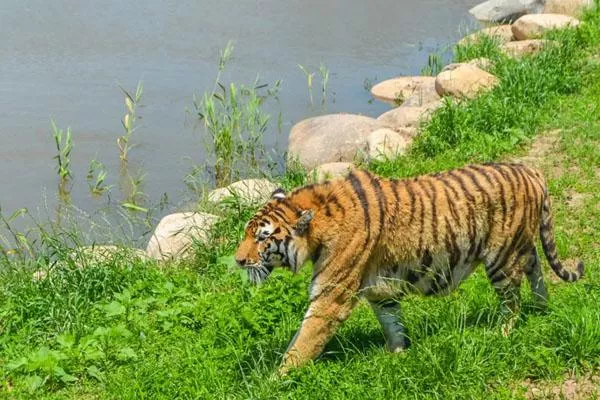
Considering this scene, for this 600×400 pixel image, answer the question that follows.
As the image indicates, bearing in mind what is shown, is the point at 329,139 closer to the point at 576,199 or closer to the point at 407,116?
the point at 407,116

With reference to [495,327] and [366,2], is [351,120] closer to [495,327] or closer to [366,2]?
[495,327]

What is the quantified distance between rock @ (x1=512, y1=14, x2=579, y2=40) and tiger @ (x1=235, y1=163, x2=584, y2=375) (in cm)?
713

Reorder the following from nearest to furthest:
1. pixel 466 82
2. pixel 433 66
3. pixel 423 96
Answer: pixel 466 82 → pixel 423 96 → pixel 433 66

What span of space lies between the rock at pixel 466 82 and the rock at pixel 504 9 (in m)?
5.03

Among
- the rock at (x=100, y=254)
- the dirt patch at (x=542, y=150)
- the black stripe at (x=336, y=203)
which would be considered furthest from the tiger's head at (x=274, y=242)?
the dirt patch at (x=542, y=150)

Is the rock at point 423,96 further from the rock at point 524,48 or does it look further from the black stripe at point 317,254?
the black stripe at point 317,254

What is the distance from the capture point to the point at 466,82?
980cm

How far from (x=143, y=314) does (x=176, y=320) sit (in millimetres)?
283

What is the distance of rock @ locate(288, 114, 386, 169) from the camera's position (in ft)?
30.6

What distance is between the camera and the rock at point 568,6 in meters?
12.9

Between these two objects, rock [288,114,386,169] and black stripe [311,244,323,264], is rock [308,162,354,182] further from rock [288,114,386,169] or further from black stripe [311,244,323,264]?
black stripe [311,244,323,264]

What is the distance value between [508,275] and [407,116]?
5.07m

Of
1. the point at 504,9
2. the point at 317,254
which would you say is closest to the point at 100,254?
the point at 317,254

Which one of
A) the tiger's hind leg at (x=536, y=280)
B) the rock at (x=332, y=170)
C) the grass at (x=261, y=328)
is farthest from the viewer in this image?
the rock at (x=332, y=170)
